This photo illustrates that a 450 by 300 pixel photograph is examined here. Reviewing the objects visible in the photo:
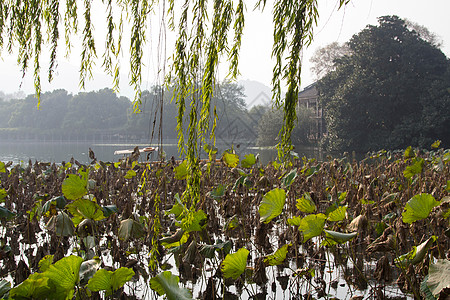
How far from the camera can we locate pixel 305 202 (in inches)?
86.7

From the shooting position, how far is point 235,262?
1.65m

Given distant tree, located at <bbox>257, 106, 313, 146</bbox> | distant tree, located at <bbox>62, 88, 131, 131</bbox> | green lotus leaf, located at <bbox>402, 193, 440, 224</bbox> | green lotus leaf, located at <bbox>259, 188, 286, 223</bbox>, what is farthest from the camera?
distant tree, located at <bbox>62, 88, 131, 131</bbox>

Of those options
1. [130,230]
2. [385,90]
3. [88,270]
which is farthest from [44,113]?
[88,270]

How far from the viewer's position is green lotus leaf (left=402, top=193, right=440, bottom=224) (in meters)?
1.88

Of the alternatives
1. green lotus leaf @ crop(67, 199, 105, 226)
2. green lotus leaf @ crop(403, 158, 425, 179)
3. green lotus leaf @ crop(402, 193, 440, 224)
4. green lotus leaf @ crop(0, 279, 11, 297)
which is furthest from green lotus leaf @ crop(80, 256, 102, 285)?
green lotus leaf @ crop(403, 158, 425, 179)

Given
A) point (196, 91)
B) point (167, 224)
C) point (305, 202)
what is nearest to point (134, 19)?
point (196, 91)

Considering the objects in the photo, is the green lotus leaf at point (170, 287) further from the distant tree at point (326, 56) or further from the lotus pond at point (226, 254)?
the distant tree at point (326, 56)

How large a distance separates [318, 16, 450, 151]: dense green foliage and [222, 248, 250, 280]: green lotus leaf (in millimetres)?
18057

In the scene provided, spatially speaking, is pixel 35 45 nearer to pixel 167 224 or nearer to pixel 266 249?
pixel 266 249

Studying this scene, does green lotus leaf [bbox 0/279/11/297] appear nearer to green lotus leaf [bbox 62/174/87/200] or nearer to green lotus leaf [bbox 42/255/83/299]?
green lotus leaf [bbox 42/255/83/299]

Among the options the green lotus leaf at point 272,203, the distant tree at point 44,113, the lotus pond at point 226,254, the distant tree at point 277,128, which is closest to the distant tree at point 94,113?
the distant tree at point 44,113

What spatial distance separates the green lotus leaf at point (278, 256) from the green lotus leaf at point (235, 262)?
0.23 meters

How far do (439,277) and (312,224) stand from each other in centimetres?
54

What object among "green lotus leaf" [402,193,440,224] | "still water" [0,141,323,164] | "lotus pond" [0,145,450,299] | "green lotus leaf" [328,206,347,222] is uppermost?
"green lotus leaf" [402,193,440,224]
